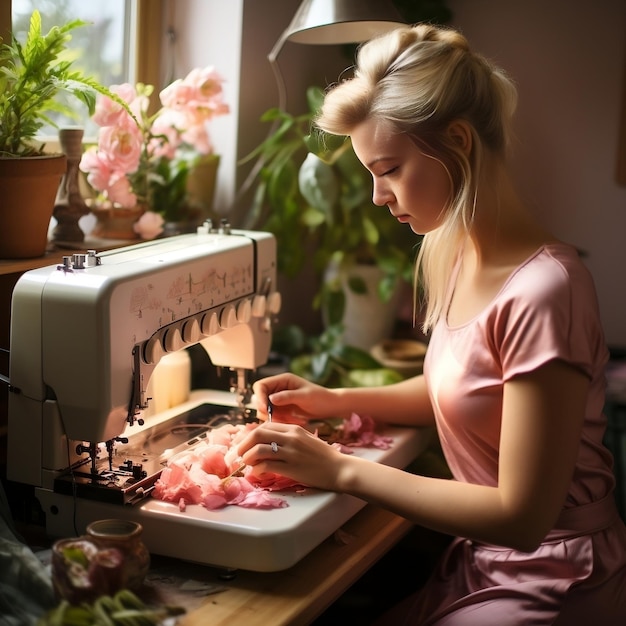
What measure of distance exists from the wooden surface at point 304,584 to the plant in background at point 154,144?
723mm

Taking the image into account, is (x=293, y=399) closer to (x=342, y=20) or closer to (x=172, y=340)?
(x=172, y=340)

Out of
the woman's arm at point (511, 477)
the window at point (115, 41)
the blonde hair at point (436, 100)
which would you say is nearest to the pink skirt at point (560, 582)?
the woman's arm at point (511, 477)

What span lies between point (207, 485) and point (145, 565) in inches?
6.6

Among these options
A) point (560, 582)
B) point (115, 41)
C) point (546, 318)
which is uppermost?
point (115, 41)

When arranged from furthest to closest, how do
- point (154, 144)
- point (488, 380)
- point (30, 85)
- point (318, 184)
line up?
1. point (318, 184)
2. point (154, 144)
3. point (30, 85)
4. point (488, 380)

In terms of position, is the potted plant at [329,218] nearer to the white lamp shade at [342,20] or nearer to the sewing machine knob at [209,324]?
the white lamp shade at [342,20]

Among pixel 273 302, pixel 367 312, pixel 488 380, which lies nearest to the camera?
pixel 488 380

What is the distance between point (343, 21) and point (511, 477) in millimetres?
913

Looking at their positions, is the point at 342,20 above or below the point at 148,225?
above

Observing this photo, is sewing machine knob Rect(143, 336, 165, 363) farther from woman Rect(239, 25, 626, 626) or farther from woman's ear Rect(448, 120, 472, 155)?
woman's ear Rect(448, 120, 472, 155)

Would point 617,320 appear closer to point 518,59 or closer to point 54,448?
point 518,59

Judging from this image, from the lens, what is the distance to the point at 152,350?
1304 mm

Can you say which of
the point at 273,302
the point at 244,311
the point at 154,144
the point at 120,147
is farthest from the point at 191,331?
the point at 154,144

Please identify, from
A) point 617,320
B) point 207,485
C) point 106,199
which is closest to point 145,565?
point 207,485
